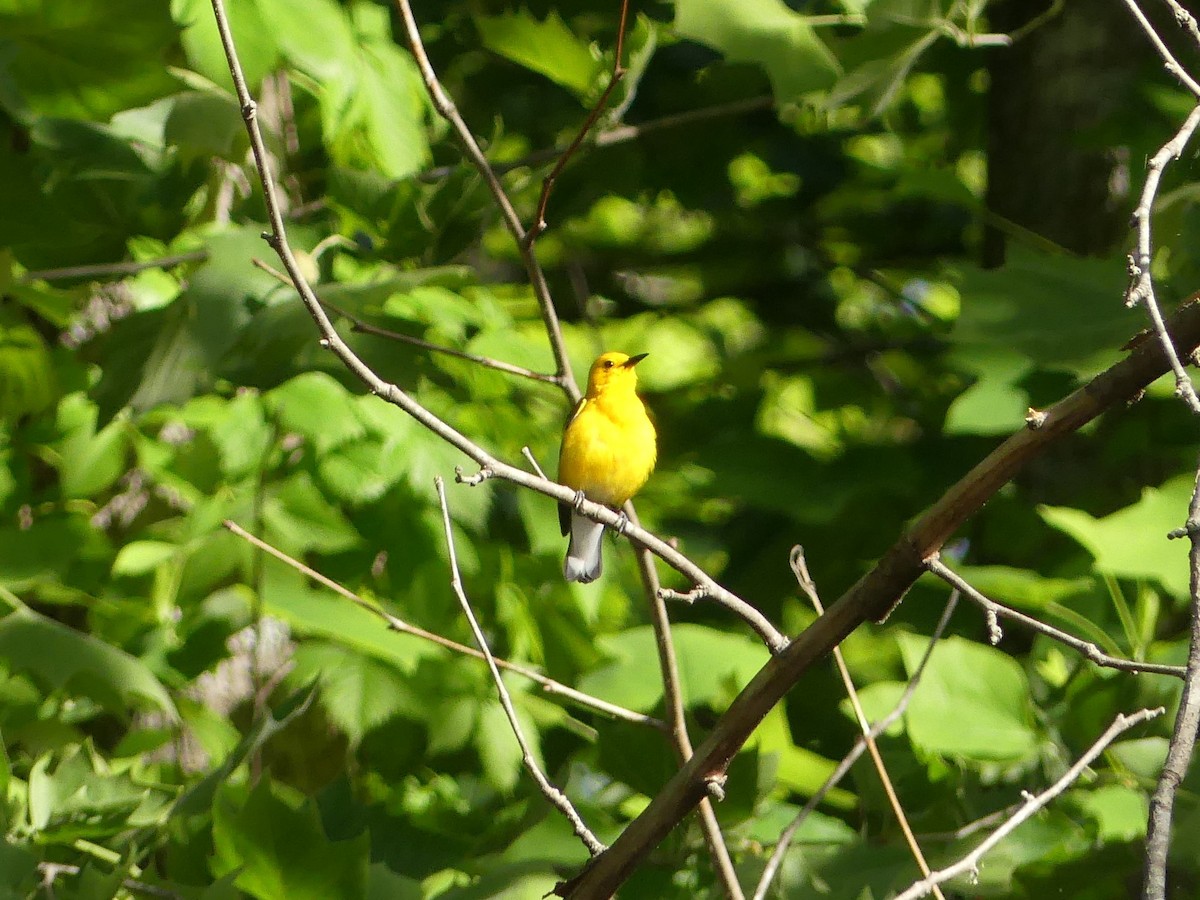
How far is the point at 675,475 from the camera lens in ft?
→ 13.7

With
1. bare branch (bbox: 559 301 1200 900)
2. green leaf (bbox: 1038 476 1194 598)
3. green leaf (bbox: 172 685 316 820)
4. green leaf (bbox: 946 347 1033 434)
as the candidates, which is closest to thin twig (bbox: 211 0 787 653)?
bare branch (bbox: 559 301 1200 900)

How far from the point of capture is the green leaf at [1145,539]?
2.50 meters

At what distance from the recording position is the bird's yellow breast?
312 centimetres

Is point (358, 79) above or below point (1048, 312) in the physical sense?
above

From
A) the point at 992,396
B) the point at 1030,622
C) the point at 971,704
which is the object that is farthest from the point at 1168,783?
the point at 992,396

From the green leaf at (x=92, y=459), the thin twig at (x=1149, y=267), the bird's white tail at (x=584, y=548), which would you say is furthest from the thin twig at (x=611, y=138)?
the thin twig at (x=1149, y=267)

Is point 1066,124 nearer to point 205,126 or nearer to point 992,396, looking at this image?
point 992,396

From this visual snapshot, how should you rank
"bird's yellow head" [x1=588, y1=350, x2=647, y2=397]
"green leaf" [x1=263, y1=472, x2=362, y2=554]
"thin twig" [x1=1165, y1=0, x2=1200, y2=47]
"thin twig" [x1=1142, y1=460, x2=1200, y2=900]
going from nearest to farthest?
"thin twig" [x1=1142, y1=460, x2=1200, y2=900], "thin twig" [x1=1165, y1=0, x2=1200, y2=47], "green leaf" [x1=263, y1=472, x2=362, y2=554], "bird's yellow head" [x1=588, y1=350, x2=647, y2=397]

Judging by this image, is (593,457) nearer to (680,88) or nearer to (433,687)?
(433,687)

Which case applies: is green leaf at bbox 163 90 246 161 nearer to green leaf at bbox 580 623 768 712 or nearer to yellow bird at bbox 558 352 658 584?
yellow bird at bbox 558 352 658 584

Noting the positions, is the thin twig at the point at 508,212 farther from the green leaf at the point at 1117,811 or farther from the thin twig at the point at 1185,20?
the green leaf at the point at 1117,811

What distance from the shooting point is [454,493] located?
3059 mm

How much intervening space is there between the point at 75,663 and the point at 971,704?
1.87 meters

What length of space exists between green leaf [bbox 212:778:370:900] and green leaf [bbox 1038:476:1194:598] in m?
1.48
